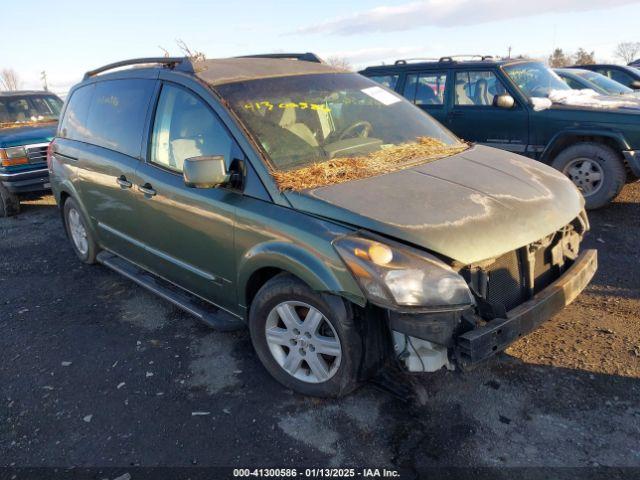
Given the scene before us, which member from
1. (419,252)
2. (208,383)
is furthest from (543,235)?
(208,383)

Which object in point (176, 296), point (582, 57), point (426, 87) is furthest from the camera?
point (582, 57)

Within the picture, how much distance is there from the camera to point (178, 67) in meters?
3.72

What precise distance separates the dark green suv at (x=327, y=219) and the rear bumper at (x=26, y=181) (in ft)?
14.4

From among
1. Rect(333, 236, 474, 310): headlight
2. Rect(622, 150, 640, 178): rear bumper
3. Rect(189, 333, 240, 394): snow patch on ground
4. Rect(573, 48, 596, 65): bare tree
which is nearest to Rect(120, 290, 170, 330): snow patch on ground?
Rect(189, 333, 240, 394): snow patch on ground

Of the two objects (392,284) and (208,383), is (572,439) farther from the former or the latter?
(208,383)

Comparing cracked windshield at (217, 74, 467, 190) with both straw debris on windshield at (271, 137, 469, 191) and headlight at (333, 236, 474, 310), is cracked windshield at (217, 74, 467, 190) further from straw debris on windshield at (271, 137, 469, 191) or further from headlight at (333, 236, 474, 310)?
headlight at (333, 236, 474, 310)

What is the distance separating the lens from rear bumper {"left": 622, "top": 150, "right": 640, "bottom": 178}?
561 centimetres

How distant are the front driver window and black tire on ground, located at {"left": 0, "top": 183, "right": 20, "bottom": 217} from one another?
5551 millimetres

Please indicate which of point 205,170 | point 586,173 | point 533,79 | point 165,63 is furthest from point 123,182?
point 533,79

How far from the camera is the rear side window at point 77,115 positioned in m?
4.85

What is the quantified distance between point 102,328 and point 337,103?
2592 millimetres

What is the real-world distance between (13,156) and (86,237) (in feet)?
12.3

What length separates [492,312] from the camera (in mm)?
2613

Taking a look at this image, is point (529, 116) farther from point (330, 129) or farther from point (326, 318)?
point (326, 318)
